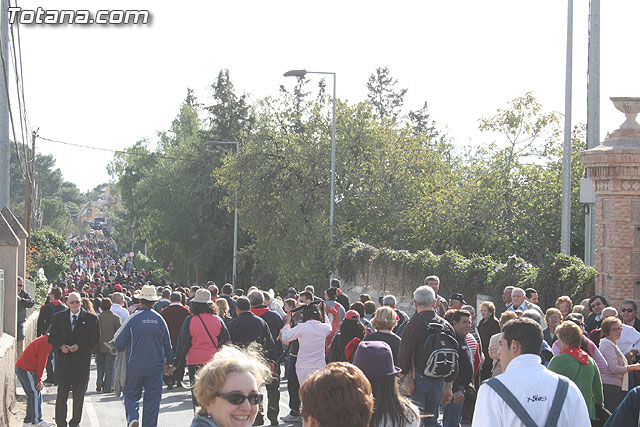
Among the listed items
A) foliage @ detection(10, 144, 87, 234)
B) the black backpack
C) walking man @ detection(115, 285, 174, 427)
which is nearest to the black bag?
the black backpack

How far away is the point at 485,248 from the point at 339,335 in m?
15.5

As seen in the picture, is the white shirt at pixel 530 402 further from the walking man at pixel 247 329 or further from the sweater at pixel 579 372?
the walking man at pixel 247 329

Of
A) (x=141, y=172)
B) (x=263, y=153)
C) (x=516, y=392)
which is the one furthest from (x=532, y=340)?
(x=141, y=172)

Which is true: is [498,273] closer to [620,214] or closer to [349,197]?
[620,214]

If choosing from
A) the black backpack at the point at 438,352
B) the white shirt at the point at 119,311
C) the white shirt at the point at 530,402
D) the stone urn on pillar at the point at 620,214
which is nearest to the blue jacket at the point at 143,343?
the black backpack at the point at 438,352

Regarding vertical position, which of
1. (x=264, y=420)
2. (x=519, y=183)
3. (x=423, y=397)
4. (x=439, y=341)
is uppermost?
(x=519, y=183)

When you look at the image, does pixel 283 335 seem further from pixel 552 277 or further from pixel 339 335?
pixel 552 277

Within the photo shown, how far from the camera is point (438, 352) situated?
28.9ft

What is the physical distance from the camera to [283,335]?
11656 millimetres

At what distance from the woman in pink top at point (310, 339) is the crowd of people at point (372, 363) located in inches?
0.6

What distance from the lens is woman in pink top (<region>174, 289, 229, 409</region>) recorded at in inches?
454

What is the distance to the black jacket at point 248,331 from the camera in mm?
11688

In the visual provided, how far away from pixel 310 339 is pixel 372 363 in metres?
5.50

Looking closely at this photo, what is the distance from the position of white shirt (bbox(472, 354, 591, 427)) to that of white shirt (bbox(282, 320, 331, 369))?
257 inches
